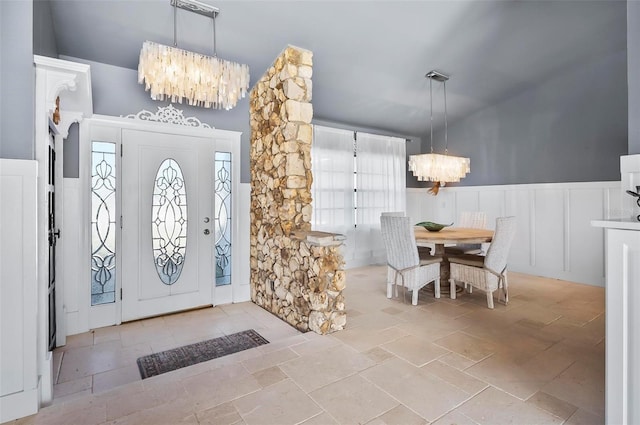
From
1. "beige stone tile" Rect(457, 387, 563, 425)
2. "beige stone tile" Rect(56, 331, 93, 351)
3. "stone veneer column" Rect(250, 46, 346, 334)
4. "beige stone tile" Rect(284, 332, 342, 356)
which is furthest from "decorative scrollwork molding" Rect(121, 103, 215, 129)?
"beige stone tile" Rect(457, 387, 563, 425)

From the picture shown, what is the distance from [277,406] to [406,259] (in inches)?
89.0

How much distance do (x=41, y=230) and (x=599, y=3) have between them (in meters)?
5.10

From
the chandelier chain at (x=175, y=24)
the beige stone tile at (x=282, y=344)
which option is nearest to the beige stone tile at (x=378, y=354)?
the beige stone tile at (x=282, y=344)

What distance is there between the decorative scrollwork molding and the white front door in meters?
0.14

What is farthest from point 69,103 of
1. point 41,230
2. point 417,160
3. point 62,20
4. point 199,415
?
point 417,160

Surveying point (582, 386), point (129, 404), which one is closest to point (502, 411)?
point (582, 386)

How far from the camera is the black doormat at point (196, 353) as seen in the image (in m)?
2.43

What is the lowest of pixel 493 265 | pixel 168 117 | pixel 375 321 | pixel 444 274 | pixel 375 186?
pixel 375 321

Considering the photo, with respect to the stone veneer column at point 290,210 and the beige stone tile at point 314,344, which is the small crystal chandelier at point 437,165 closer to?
the stone veneer column at point 290,210

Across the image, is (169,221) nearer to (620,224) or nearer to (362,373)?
(362,373)

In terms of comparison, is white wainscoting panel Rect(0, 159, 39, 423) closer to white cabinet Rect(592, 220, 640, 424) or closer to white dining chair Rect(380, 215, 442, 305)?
white cabinet Rect(592, 220, 640, 424)

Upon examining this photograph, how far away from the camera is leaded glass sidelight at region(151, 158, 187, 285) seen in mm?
3504

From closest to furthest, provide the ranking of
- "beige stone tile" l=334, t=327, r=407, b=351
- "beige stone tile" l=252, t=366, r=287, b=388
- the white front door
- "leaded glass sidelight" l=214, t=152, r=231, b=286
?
"beige stone tile" l=252, t=366, r=287, b=388 → "beige stone tile" l=334, t=327, r=407, b=351 → the white front door → "leaded glass sidelight" l=214, t=152, r=231, b=286

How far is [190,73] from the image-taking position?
8.30 feet
